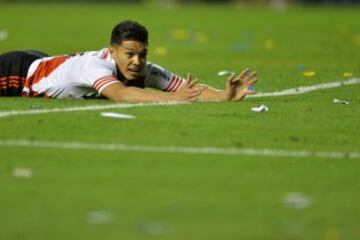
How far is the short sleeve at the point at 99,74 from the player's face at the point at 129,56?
3.7 inches

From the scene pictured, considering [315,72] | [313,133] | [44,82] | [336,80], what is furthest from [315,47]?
[313,133]

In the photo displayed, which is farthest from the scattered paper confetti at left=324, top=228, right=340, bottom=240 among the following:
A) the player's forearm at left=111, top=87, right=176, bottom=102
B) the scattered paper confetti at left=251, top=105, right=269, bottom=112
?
the player's forearm at left=111, top=87, right=176, bottom=102

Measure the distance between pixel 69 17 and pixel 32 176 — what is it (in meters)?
27.8

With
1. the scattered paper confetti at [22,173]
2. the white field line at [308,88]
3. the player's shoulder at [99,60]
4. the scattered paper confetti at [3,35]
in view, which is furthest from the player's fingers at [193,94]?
the scattered paper confetti at [3,35]

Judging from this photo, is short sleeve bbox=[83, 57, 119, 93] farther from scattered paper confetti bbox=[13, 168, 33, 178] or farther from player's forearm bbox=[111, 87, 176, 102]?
scattered paper confetti bbox=[13, 168, 33, 178]

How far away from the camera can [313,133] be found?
9188 mm

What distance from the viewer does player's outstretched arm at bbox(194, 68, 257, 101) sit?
10047mm

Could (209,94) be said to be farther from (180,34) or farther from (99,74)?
(180,34)

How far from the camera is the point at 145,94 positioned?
10.3m

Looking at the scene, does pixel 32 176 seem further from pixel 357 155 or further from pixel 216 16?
pixel 216 16

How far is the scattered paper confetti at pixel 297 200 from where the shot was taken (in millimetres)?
6828

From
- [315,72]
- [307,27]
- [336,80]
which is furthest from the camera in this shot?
[307,27]

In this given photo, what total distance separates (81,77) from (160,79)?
2.63 feet

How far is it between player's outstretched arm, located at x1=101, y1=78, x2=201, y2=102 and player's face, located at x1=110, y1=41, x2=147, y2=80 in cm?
20
